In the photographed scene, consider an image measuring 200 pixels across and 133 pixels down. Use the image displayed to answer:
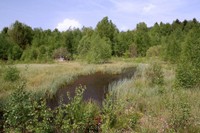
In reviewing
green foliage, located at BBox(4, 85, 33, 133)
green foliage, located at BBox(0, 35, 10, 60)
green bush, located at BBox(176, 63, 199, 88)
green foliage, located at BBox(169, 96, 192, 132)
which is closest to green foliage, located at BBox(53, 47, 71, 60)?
green foliage, located at BBox(0, 35, 10, 60)

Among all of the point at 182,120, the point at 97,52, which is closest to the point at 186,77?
the point at 182,120

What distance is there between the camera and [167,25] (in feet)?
198

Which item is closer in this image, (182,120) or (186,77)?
(182,120)

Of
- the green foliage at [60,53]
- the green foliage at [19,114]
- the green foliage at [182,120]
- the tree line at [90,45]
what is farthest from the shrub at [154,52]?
the green foliage at [19,114]

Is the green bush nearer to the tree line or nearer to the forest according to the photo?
the forest

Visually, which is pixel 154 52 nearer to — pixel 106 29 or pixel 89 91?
pixel 106 29

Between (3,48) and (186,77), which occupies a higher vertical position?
(3,48)

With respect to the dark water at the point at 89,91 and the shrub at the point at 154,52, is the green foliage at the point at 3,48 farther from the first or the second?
the dark water at the point at 89,91

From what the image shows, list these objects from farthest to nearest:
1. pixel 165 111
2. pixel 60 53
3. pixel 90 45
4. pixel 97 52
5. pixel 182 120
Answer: pixel 60 53
pixel 90 45
pixel 97 52
pixel 165 111
pixel 182 120

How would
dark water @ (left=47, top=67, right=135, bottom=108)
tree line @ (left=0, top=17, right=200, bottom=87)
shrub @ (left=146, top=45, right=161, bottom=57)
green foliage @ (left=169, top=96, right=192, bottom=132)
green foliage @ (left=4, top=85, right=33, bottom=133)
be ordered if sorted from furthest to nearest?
shrub @ (left=146, top=45, right=161, bottom=57) → tree line @ (left=0, top=17, right=200, bottom=87) → dark water @ (left=47, top=67, right=135, bottom=108) → green foliage @ (left=169, top=96, right=192, bottom=132) → green foliage @ (left=4, top=85, right=33, bottom=133)

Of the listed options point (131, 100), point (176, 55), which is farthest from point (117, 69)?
point (131, 100)

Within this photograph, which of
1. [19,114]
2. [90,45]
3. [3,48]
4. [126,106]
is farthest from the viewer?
[3,48]

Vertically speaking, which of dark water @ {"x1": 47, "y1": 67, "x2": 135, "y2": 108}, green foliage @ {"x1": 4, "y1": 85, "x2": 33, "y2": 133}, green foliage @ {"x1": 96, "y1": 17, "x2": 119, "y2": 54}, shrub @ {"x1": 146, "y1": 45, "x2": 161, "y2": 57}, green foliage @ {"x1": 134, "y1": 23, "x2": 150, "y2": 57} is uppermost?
green foliage @ {"x1": 96, "y1": 17, "x2": 119, "y2": 54}

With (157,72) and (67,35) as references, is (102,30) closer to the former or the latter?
(67,35)
